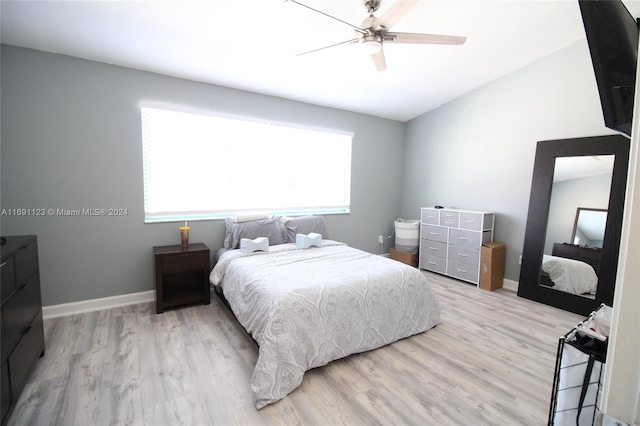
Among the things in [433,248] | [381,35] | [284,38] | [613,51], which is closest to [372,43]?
[381,35]

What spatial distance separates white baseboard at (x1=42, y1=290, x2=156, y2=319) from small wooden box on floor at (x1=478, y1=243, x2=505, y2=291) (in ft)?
13.1

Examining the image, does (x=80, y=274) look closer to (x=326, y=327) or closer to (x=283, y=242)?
(x=283, y=242)

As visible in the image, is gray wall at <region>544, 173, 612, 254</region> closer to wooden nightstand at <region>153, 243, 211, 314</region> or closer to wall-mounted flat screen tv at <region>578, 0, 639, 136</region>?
wall-mounted flat screen tv at <region>578, 0, 639, 136</region>

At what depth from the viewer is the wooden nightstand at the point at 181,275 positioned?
271 centimetres

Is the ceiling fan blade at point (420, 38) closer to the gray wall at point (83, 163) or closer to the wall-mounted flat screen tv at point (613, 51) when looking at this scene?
the wall-mounted flat screen tv at point (613, 51)

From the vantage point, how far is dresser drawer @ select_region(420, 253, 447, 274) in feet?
13.3

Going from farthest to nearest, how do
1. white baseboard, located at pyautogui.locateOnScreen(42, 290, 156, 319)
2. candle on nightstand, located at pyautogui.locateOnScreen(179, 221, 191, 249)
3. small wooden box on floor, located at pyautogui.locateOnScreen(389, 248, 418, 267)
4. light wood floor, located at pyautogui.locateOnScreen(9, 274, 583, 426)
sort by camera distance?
small wooden box on floor, located at pyautogui.locateOnScreen(389, 248, 418, 267), candle on nightstand, located at pyautogui.locateOnScreen(179, 221, 191, 249), white baseboard, located at pyautogui.locateOnScreen(42, 290, 156, 319), light wood floor, located at pyautogui.locateOnScreen(9, 274, 583, 426)

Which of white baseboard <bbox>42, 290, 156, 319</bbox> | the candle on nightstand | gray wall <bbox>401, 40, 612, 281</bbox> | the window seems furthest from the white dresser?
white baseboard <bbox>42, 290, 156, 319</bbox>

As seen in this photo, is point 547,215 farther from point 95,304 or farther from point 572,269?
point 95,304

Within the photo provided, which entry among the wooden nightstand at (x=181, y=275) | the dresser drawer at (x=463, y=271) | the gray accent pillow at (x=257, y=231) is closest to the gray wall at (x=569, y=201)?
the dresser drawer at (x=463, y=271)

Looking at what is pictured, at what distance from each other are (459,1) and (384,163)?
2.71 meters

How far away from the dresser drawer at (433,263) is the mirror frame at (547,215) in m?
0.95

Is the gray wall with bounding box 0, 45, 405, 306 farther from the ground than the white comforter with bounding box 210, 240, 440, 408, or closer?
farther from the ground

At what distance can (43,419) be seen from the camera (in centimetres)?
149
